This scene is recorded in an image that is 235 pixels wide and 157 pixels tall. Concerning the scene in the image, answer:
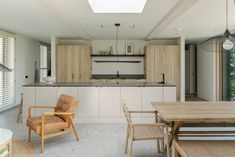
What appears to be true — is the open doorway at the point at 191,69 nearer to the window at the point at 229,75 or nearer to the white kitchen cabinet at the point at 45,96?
the window at the point at 229,75

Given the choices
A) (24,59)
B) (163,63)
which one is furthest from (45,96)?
(163,63)

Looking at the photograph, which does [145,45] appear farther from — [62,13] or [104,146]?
[104,146]

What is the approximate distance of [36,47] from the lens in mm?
8680

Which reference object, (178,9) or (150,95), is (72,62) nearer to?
(150,95)

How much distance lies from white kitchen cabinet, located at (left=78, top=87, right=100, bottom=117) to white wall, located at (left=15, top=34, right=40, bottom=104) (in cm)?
327

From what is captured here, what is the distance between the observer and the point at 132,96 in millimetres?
4930

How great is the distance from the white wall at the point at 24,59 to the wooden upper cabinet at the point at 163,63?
4405 mm

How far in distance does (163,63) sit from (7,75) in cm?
524

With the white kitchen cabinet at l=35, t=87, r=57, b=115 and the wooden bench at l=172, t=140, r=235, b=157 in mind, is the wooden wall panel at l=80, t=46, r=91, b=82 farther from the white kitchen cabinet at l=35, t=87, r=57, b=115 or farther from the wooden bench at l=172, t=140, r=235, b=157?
the wooden bench at l=172, t=140, r=235, b=157

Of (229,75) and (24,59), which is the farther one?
(24,59)

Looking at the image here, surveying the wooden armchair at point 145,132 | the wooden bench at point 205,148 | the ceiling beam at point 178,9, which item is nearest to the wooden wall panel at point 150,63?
the ceiling beam at point 178,9

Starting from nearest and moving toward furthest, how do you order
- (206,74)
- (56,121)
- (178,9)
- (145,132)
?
(145,132), (56,121), (178,9), (206,74)

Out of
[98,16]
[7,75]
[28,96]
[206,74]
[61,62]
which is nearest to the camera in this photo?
[98,16]

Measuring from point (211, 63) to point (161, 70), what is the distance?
1828 mm
